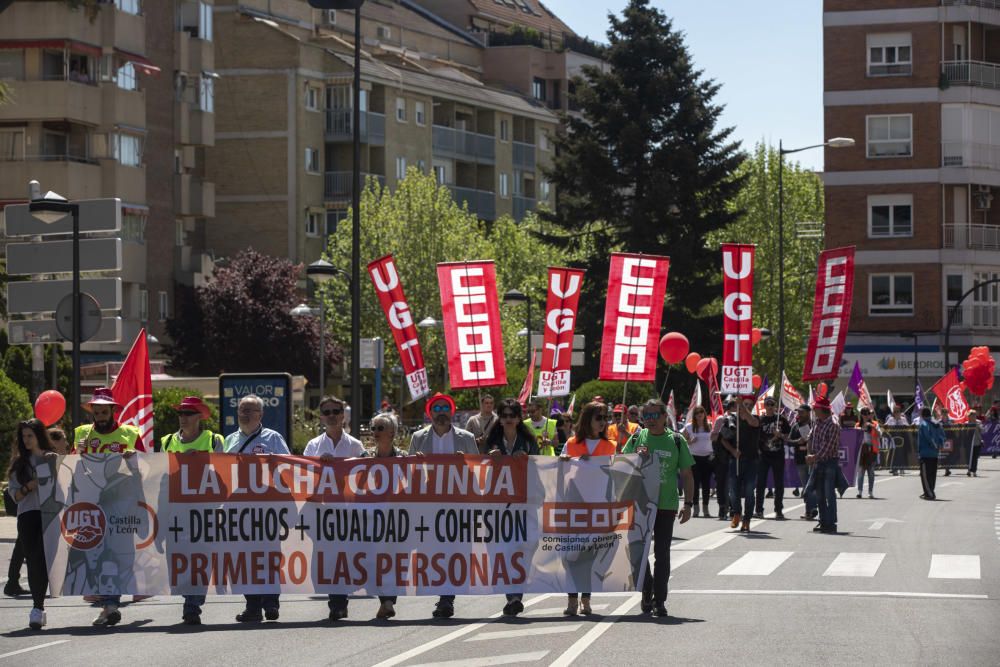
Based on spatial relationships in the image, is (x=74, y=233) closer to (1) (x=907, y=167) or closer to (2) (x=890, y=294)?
(2) (x=890, y=294)

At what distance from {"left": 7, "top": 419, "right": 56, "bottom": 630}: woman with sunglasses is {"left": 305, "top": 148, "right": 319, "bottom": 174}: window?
6781 centimetres

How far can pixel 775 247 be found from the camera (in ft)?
260

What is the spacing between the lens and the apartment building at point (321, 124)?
265 feet

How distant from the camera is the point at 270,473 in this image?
15141 mm

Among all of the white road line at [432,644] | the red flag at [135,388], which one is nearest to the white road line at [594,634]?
the white road line at [432,644]

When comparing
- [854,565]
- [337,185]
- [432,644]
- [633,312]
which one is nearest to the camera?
[432,644]

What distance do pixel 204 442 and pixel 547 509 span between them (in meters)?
2.88

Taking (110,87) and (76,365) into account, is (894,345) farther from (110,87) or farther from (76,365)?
(76,365)

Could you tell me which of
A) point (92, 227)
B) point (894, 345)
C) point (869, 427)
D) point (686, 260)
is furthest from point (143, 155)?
point (92, 227)

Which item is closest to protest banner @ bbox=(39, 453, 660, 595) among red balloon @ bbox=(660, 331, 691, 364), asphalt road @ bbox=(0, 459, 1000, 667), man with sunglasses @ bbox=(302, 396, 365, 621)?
man with sunglasses @ bbox=(302, 396, 365, 621)

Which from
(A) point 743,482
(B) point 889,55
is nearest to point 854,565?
(A) point 743,482

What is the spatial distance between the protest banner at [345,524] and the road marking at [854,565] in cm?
374

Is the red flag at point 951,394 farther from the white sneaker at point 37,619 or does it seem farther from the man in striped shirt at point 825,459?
the white sneaker at point 37,619

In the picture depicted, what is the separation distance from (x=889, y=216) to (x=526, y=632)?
193 ft
